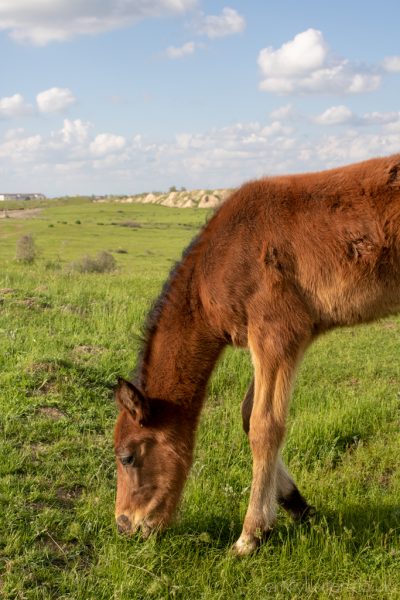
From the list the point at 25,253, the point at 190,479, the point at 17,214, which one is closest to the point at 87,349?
the point at 190,479

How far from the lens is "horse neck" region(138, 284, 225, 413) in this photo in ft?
15.2

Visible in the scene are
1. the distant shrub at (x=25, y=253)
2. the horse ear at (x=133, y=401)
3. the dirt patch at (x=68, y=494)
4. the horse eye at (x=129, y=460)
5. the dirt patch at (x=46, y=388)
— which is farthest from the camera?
the distant shrub at (x=25, y=253)

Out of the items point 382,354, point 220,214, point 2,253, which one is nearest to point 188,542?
point 220,214

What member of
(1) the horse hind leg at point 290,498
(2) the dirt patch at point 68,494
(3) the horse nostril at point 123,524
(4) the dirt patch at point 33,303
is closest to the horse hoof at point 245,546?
(1) the horse hind leg at point 290,498

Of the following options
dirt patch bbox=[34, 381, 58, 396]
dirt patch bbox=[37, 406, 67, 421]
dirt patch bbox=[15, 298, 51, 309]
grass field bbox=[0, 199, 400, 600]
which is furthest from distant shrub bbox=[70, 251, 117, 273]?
dirt patch bbox=[37, 406, 67, 421]

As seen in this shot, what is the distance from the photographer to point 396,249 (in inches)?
165

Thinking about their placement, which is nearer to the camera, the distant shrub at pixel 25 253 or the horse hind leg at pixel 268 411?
the horse hind leg at pixel 268 411

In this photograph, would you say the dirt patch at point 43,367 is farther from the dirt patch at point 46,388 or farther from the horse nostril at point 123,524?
the horse nostril at point 123,524

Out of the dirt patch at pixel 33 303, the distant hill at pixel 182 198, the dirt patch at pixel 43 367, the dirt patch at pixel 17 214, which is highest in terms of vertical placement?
the distant hill at pixel 182 198

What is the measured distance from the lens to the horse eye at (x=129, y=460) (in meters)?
4.52

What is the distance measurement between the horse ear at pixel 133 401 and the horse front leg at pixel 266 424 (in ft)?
2.52

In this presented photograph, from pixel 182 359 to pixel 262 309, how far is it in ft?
2.46

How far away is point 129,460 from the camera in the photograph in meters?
4.53

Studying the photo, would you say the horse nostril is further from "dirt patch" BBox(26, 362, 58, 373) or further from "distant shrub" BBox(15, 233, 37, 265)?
"distant shrub" BBox(15, 233, 37, 265)
